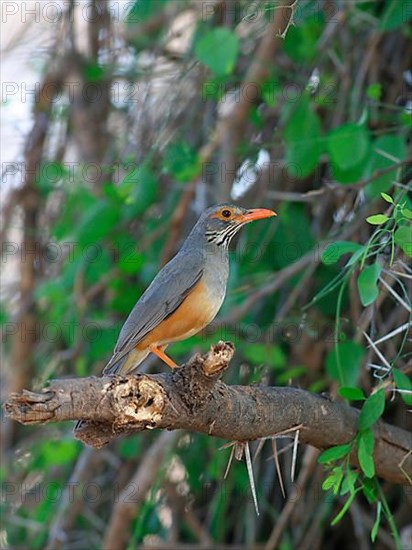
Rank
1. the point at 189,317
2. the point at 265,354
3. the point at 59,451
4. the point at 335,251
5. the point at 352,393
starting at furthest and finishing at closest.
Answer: the point at 59,451 < the point at 265,354 < the point at 189,317 < the point at 352,393 < the point at 335,251

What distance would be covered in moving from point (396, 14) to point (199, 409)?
2451 mm

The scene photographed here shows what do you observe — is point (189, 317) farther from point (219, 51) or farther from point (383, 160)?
point (219, 51)

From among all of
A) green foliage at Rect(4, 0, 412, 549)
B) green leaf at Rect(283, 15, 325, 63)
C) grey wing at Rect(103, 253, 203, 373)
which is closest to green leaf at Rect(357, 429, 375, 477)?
green foliage at Rect(4, 0, 412, 549)

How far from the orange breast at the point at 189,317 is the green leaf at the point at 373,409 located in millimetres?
887

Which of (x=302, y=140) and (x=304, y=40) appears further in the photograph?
(x=304, y=40)

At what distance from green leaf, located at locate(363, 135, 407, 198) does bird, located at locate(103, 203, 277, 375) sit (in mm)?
490

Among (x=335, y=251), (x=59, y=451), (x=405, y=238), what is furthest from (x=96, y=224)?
(x=405, y=238)

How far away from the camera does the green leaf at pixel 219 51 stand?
4.54 metres

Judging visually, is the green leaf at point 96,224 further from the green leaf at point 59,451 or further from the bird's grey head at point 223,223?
the green leaf at point 59,451

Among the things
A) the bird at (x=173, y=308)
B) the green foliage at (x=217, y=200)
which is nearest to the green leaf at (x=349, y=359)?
the green foliage at (x=217, y=200)

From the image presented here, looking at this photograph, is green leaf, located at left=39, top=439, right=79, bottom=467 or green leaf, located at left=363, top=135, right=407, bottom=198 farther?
green leaf, located at left=39, top=439, right=79, bottom=467

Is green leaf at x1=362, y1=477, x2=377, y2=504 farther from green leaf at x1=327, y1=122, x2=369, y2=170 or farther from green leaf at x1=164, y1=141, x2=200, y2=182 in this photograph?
green leaf at x1=164, y1=141, x2=200, y2=182

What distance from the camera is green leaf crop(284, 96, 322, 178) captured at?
4.69 m

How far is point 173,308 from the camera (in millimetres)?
4137
